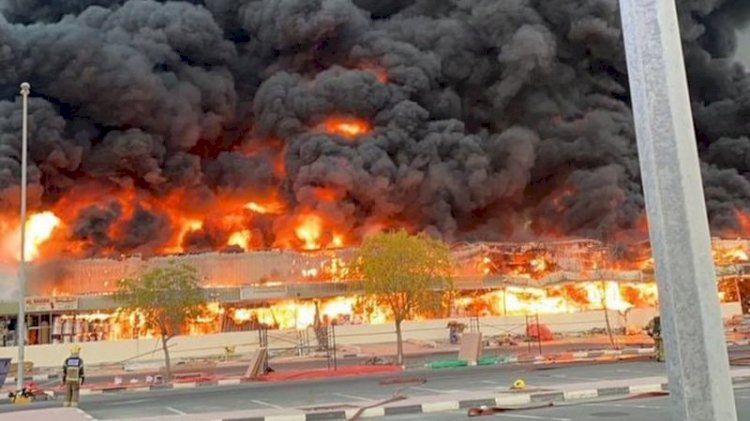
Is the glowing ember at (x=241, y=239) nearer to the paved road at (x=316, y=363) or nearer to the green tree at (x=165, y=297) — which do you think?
the paved road at (x=316, y=363)

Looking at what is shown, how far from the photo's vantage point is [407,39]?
2618 inches

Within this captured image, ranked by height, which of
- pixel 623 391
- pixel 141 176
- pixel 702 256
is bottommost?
pixel 623 391

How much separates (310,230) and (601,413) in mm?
49276

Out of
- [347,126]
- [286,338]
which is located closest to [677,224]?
[286,338]

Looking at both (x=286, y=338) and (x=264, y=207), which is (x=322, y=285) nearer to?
(x=286, y=338)

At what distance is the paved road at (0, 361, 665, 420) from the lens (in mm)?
15062

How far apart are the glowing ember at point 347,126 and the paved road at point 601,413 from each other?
51380 mm

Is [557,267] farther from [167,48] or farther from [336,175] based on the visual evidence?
[167,48]

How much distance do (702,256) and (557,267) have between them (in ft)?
187

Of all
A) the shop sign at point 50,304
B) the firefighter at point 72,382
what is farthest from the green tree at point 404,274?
the shop sign at point 50,304

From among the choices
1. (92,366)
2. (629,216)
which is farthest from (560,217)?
(92,366)

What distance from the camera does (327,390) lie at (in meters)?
18.0

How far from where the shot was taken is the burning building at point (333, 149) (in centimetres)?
5325

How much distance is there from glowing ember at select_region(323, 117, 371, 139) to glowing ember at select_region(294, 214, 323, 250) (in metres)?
8.42
